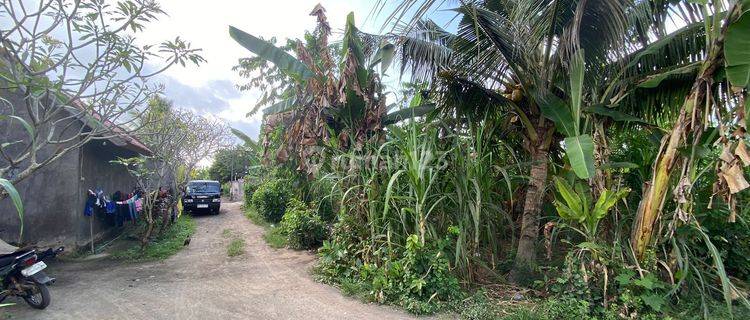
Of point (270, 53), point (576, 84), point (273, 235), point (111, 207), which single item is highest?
point (270, 53)

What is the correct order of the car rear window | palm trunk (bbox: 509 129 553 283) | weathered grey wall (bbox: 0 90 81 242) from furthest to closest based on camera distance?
the car rear window
weathered grey wall (bbox: 0 90 81 242)
palm trunk (bbox: 509 129 553 283)

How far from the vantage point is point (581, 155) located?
A: 418cm

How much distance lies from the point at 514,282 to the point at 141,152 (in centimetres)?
959

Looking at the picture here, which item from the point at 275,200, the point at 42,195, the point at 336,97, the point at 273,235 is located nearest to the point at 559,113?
the point at 336,97

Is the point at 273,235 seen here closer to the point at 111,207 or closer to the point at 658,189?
the point at 111,207

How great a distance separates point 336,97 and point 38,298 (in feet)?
16.0

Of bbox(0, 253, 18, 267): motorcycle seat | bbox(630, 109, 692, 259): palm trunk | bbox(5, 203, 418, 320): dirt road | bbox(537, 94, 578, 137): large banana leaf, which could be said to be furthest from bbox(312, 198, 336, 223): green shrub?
bbox(630, 109, 692, 259): palm trunk

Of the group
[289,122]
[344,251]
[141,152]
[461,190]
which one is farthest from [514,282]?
[141,152]

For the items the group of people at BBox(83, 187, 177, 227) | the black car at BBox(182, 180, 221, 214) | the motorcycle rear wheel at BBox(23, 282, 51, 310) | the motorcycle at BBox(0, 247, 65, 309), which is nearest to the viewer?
the motorcycle at BBox(0, 247, 65, 309)

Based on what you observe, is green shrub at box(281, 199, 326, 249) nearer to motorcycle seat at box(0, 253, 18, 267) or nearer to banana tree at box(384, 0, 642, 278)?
banana tree at box(384, 0, 642, 278)

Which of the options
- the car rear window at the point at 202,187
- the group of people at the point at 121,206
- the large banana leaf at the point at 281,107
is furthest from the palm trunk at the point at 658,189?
the car rear window at the point at 202,187

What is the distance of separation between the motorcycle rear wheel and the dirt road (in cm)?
8

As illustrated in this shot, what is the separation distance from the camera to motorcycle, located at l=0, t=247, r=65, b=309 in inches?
180

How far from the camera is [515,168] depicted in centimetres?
570
